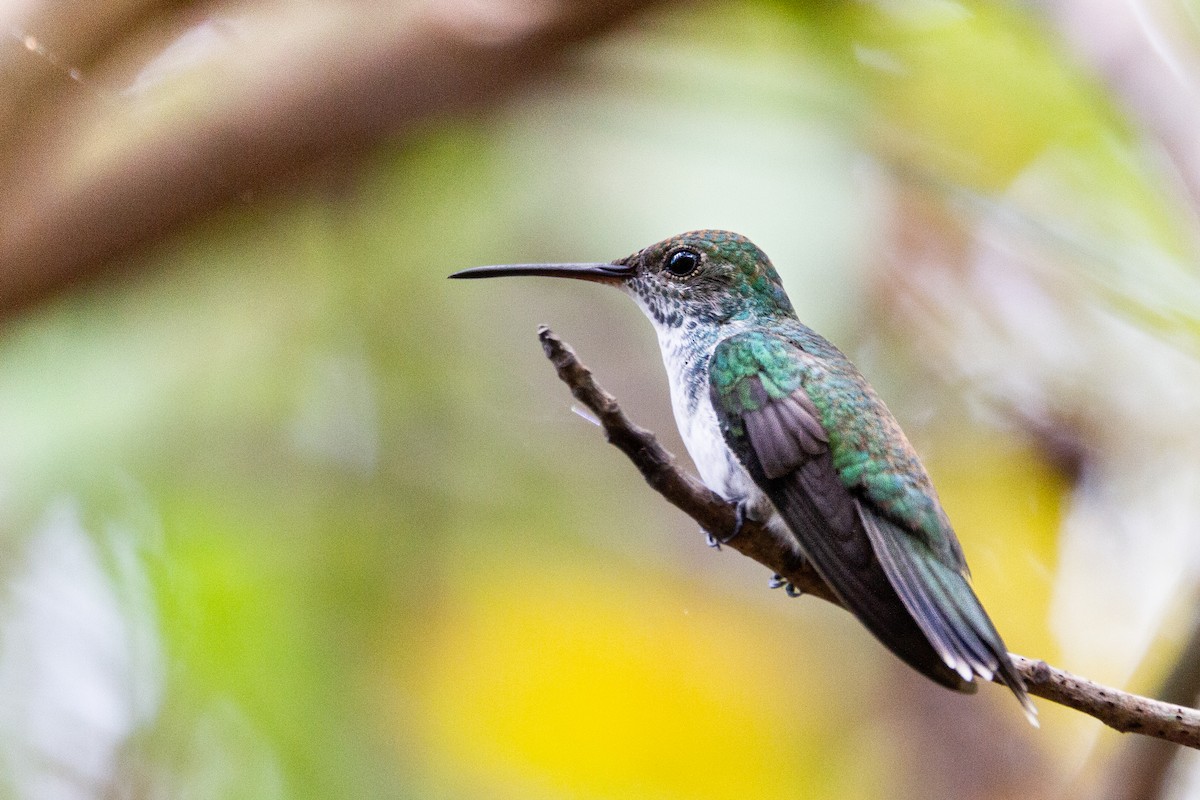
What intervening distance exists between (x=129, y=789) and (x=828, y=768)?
202 centimetres

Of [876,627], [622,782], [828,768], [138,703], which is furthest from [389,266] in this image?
[876,627]

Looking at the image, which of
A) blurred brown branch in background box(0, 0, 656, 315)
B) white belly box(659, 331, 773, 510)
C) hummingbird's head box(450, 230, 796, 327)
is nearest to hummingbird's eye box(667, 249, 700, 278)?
hummingbird's head box(450, 230, 796, 327)

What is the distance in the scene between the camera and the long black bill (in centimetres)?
200

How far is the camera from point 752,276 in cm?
252

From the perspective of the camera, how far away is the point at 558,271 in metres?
2.15

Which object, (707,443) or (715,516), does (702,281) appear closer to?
(707,443)

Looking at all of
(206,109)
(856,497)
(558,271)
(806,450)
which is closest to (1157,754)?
(856,497)

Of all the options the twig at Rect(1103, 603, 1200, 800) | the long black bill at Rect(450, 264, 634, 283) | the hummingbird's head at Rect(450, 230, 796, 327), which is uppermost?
the long black bill at Rect(450, 264, 634, 283)

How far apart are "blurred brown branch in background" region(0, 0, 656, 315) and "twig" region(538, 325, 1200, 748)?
1.53 meters

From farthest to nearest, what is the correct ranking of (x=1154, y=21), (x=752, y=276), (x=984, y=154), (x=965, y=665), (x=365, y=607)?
(x=984, y=154) → (x=365, y=607) → (x=1154, y=21) → (x=752, y=276) → (x=965, y=665)

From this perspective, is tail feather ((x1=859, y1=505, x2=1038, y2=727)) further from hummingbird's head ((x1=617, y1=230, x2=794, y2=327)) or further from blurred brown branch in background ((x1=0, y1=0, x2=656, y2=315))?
blurred brown branch in background ((x1=0, y1=0, x2=656, y2=315))

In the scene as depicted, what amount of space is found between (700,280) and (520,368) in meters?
1.73

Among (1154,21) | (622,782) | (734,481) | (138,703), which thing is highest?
(138,703)

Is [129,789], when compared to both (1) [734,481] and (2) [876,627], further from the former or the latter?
(2) [876,627]
